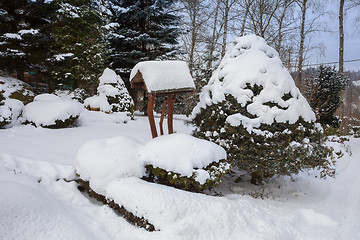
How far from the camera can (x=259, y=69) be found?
368 cm

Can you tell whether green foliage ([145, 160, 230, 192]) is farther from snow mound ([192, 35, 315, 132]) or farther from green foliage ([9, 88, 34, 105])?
green foliage ([9, 88, 34, 105])

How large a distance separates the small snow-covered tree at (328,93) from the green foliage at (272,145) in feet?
27.3

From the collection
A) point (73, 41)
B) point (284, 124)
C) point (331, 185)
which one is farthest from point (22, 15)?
point (331, 185)

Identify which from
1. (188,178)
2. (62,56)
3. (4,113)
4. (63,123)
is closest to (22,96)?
(62,56)

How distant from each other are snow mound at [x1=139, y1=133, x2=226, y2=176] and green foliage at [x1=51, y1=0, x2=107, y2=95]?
897 cm

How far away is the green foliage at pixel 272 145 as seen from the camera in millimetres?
3322

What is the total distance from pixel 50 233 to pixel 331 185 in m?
5.16

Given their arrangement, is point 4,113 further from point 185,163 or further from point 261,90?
point 261,90

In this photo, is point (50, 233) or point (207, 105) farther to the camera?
point (207, 105)

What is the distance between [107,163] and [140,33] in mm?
10691

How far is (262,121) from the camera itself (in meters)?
3.41

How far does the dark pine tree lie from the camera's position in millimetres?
11289

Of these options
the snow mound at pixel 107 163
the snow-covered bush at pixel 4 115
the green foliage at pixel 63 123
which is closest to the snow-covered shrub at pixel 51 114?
the green foliage at pixel 63 123

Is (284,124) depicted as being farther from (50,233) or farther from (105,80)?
(105,80)
